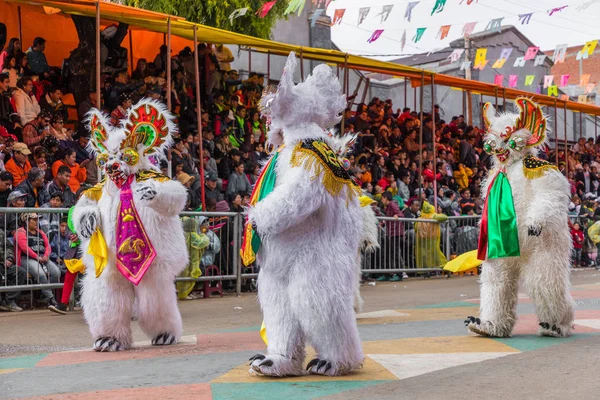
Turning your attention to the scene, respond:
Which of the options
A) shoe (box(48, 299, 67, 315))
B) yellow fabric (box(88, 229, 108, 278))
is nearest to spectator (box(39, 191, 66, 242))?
shoe (box(48, 299, 67, 315))

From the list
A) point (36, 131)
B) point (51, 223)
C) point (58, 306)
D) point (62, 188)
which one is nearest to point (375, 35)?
point (36, 131)

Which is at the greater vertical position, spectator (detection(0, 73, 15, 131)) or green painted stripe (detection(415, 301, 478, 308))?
spectator (detection(0, 73, 15, 131))

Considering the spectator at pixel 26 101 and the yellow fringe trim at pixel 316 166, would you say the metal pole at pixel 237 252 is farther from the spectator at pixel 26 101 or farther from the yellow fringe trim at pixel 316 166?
the yellow fringe trim at pixel 316 166

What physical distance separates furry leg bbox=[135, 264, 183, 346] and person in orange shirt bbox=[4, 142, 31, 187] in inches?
181

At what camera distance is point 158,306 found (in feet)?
23.9

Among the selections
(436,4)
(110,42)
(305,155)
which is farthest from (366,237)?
(436,4)

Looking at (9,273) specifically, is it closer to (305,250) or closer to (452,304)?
(452,304)

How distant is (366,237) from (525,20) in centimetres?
987

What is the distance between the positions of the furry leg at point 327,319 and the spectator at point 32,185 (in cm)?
643

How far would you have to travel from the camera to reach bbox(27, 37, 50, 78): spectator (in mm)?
13641

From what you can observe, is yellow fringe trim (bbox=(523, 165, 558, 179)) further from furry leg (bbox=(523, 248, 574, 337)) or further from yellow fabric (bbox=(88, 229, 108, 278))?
yellow fabric (bbox=(88, 229, 108, 278))

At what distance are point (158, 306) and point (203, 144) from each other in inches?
291

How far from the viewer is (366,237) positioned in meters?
9.84

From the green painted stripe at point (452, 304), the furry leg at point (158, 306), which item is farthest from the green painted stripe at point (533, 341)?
the green painted stripe at point (452, 304)
